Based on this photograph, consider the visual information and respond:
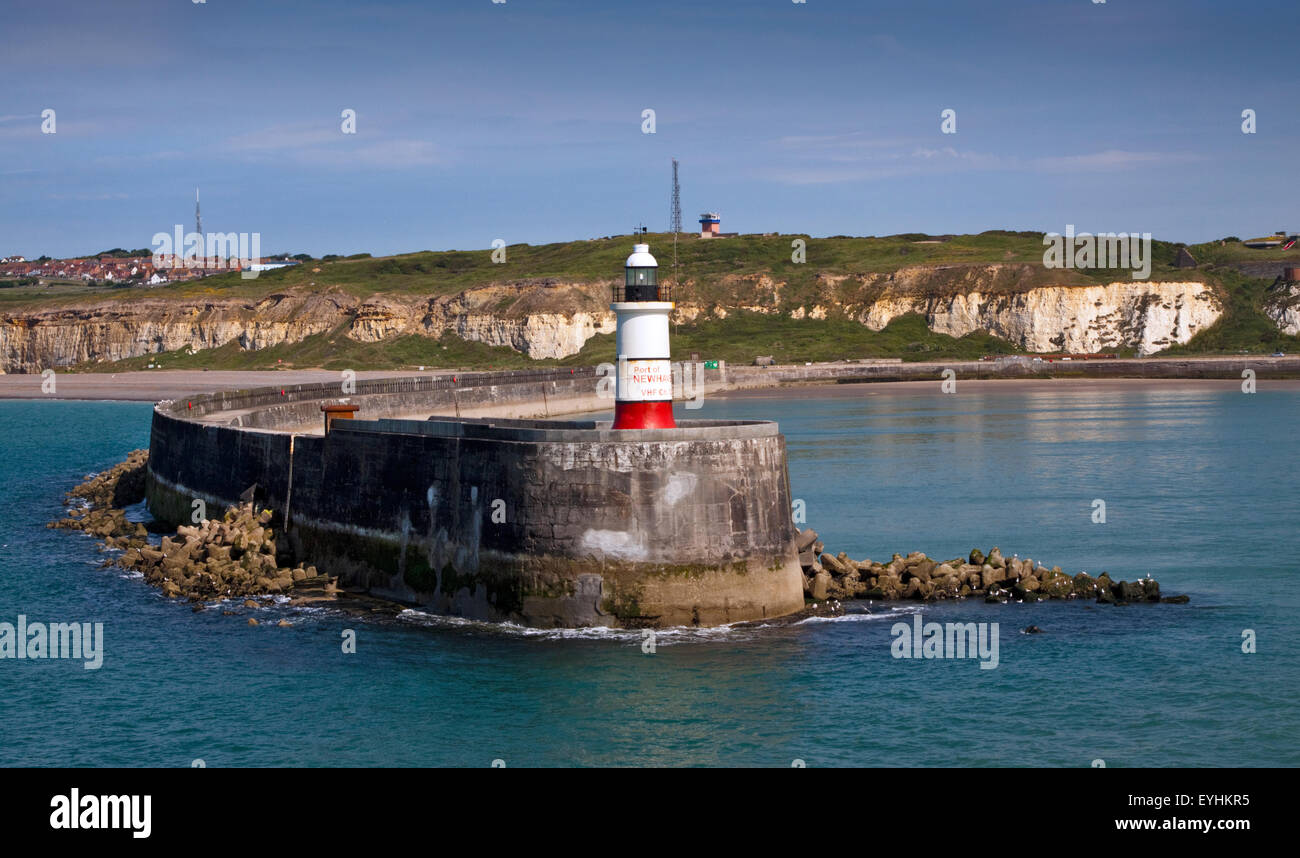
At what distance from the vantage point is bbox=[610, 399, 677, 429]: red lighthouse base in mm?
24703

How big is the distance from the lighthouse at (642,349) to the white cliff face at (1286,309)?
10916cm

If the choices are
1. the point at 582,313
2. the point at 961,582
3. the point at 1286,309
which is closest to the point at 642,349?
the point at 961,582

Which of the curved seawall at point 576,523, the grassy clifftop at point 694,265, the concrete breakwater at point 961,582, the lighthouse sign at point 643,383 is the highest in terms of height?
the grassy clifftop at point 694,265

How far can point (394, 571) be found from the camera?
1074 inches

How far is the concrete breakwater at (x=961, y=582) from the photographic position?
87.2 feet

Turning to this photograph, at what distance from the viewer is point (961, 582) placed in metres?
26.8

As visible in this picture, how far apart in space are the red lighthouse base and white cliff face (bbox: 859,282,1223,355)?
101706 millimetres

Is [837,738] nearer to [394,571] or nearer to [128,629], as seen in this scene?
[394,571]

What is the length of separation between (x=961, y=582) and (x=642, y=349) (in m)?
8.11

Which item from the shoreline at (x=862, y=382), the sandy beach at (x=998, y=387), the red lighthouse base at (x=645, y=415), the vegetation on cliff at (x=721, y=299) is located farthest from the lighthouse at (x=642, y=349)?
the vegetation on cliff at (x=721, y=299)

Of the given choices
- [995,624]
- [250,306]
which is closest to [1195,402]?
[995,624]

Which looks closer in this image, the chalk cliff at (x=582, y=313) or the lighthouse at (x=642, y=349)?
the lighthouse at (x=642, y=349)

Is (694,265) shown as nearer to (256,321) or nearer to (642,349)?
(256,321)

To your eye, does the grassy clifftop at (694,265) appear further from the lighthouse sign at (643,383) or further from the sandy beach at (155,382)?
the lighthouse sign at (643,383)
